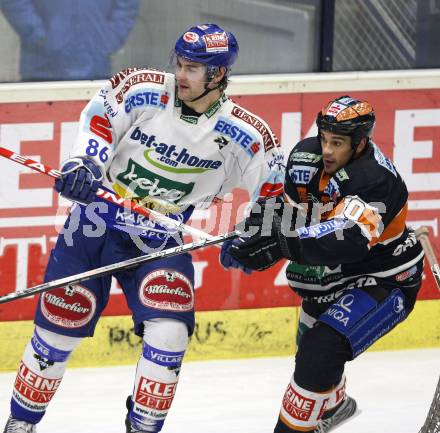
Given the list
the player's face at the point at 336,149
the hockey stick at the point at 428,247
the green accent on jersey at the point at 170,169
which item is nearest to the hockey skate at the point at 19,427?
the green accent on jersey at the point at 170,169

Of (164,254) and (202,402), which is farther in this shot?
(202,402)

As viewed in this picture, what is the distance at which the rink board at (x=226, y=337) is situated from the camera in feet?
20.7

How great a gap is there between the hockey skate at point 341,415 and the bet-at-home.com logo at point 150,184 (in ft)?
3.42

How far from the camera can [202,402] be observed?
6031mm

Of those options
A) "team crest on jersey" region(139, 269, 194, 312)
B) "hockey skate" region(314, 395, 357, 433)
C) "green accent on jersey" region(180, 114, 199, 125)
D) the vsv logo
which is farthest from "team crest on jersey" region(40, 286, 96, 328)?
"hockey skate" region(314, 395, 357, 433)

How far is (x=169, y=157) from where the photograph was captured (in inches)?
202

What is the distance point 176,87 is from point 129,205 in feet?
1.45

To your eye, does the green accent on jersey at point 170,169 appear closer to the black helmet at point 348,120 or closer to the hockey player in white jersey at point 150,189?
the hockey player in white jersey at point 150,189

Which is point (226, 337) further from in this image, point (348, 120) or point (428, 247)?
point (348, 120)

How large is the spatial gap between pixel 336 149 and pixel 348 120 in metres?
0.11

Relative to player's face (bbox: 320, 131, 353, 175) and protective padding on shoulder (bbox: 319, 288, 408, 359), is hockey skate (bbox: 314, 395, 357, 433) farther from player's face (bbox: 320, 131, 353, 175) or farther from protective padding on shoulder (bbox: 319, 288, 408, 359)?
player's face (bbox: 320, 131, 353, 175)

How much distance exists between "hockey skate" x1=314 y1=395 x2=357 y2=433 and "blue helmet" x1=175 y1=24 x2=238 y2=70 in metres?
1.41

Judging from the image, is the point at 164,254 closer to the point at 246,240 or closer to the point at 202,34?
the point at 246,240

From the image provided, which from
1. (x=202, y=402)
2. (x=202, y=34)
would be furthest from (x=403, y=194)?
(x=202, y=402)
